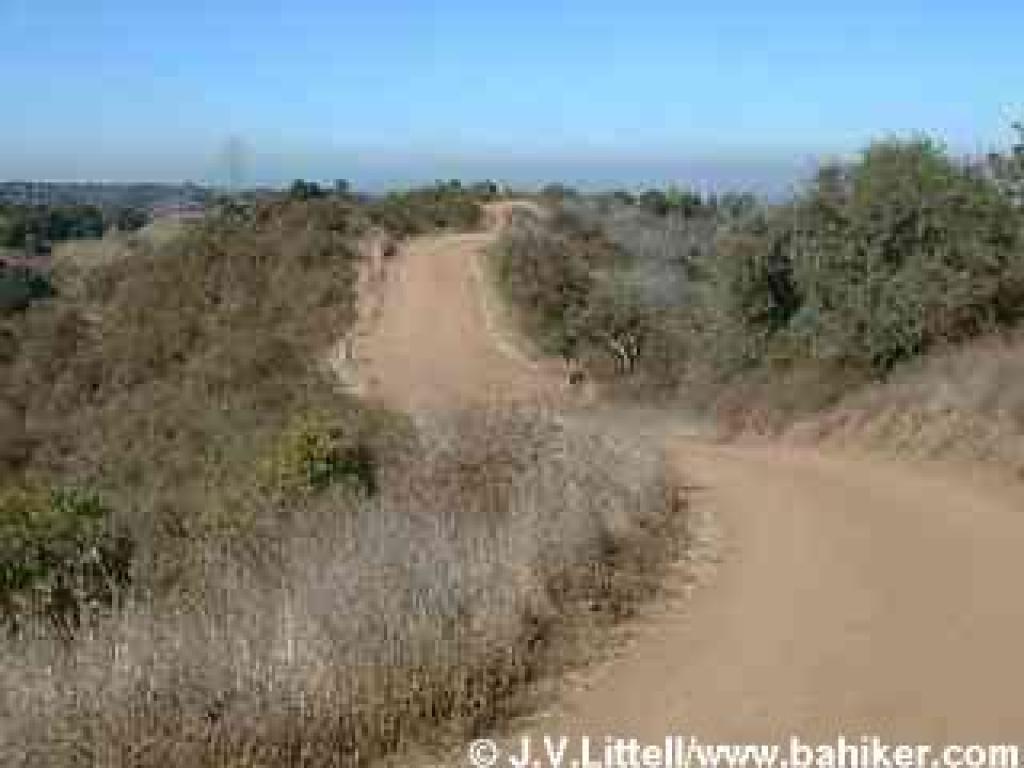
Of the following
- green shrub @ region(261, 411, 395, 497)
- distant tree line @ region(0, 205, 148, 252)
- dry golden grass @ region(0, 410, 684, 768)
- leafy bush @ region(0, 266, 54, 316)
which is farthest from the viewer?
distant tree line @ region(0, 205, 148, 252)

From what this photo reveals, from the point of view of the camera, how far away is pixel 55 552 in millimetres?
12352

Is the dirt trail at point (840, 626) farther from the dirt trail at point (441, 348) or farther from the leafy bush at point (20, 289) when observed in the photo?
the leafy bush at point (20, 289)

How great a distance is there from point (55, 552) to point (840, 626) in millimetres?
6142

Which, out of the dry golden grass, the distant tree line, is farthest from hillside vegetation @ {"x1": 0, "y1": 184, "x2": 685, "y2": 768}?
the distant tree line

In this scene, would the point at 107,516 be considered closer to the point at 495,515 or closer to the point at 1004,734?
the point at 495,515

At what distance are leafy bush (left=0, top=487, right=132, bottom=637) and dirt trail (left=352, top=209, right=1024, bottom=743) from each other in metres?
3.89

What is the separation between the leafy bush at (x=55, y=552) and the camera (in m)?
10.7

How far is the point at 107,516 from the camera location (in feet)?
45.1

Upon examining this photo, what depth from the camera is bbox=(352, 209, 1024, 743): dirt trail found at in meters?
7.68

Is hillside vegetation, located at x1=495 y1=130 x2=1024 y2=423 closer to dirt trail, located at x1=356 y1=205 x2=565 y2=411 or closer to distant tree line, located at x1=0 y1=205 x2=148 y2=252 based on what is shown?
dirt trail, located at x1=356 y1=205 x2=565 y2=411

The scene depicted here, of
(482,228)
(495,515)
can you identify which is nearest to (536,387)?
(495,515)

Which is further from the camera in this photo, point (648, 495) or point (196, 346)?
point (196, 346)

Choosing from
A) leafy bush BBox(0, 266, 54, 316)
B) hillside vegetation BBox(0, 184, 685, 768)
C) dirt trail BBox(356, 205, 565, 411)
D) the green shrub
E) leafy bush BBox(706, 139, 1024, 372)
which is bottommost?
leafy bush BBox(0, 266, 54, 316)

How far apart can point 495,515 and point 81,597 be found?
361 cm
